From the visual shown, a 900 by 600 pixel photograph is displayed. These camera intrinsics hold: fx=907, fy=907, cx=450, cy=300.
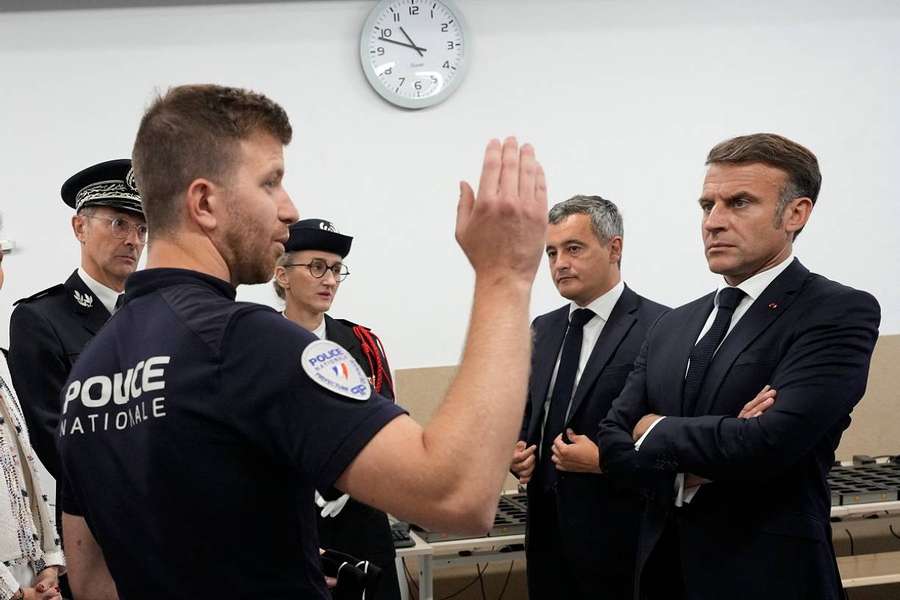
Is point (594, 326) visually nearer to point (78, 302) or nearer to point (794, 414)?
point (794, 414)

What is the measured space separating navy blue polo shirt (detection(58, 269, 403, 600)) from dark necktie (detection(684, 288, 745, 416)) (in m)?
1.37

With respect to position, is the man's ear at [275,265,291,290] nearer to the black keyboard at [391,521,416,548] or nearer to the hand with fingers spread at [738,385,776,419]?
the black keyboard at [391,521,416,548]

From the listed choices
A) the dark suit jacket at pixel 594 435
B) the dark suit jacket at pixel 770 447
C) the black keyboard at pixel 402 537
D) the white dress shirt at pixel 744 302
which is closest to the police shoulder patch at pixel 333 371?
the dark suit jacket at pixel 770 447

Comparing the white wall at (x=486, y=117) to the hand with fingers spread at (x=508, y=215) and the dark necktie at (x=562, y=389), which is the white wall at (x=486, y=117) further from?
the hand with fingers spread at (x=508, y=215)

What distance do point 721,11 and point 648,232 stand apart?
1.20m

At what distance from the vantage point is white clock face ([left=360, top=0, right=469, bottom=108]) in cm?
429

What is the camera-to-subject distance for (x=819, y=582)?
2043 mm

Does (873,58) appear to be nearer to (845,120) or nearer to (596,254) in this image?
(845,120)

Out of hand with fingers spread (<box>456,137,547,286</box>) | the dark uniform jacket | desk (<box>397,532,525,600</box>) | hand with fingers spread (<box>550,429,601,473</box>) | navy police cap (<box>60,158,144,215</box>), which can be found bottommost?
desk (<box>397,532,525,600</box>)

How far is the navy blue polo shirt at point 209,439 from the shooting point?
1.03 meters

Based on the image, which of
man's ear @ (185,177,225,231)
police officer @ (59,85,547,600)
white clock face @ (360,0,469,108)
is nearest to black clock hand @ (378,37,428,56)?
white clock face @ (360,0,469,108)

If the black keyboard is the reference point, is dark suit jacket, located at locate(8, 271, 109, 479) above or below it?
above

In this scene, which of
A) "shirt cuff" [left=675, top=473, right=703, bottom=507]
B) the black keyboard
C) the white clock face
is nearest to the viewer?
"shirt cuff" [left=675, top=473, right=703, bottom=507]

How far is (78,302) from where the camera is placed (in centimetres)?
260
